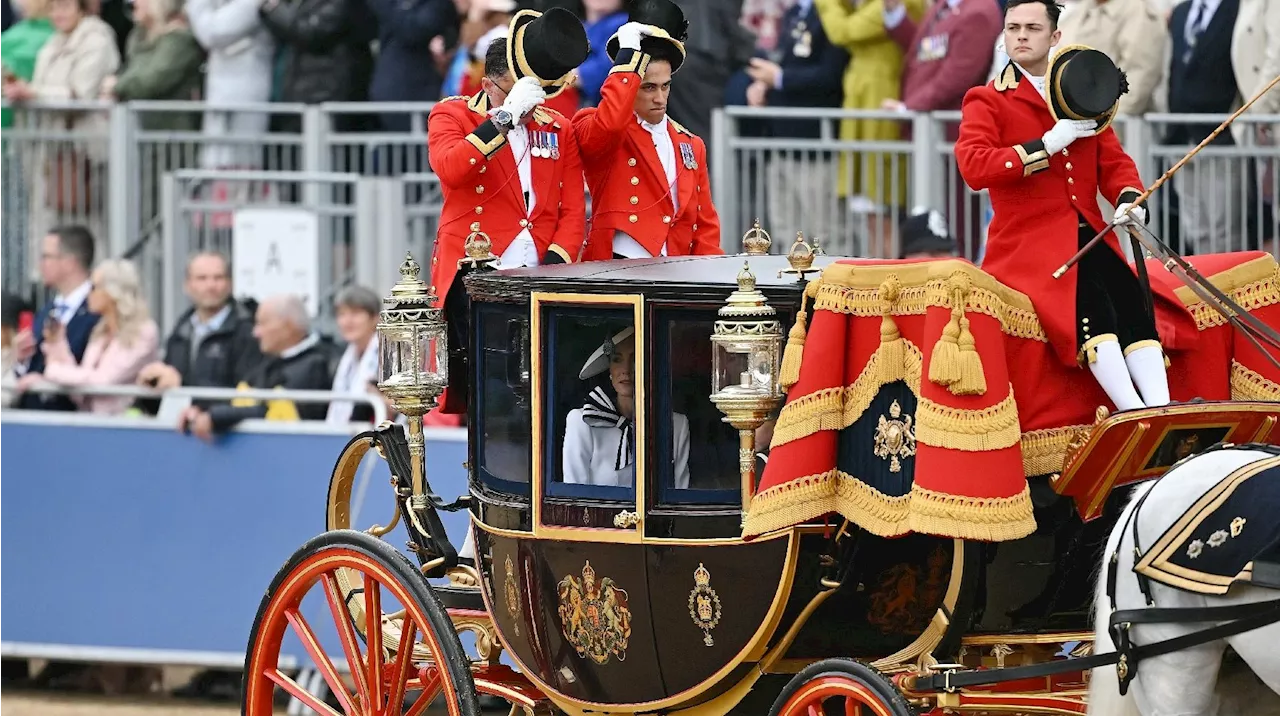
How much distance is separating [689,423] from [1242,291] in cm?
151

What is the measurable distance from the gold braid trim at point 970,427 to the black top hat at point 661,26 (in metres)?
2.04

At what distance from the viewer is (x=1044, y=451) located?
642 cm

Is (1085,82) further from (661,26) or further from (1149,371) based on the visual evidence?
(661,26)

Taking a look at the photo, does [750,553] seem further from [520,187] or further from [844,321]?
[520,187]

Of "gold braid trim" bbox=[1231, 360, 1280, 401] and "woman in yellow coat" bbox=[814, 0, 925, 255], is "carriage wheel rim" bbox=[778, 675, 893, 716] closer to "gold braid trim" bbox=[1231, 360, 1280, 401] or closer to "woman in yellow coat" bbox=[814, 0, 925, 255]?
"gold braid trim" bbox=[1231, 360, 1280, 401]

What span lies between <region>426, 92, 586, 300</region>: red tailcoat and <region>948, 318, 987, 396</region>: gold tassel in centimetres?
221

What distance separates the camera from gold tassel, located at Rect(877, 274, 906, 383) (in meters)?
6.39

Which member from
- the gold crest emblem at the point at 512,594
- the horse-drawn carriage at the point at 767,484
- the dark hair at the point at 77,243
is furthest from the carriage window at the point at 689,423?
the dark hair at the point at 77,243

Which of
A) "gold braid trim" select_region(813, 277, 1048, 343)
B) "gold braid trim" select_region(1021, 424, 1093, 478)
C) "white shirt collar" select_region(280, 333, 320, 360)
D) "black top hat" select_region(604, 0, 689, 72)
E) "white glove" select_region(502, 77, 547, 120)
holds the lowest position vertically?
"gold braid trim" select_region(1021, 424, 1093, 478)

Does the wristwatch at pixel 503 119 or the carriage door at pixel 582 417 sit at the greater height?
the wristwatch at pixel 503 119

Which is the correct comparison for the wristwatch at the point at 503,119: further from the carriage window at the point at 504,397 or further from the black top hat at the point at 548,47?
the carriage window at the point at 504,397

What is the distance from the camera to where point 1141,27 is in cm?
1071

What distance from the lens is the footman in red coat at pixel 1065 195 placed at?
6559 mm

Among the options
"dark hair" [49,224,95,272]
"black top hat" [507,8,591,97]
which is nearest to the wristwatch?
"black top hat" [507,8,591,97]
